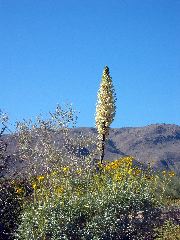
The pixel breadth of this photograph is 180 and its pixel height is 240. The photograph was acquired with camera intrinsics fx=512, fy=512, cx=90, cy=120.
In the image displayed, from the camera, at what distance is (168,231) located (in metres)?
12.8

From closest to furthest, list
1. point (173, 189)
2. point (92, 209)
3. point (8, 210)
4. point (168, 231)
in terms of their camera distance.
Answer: point (92, 209) → point (8, 210) → point (168, 231) → point (173, 189)

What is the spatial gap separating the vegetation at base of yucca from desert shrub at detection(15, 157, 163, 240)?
17.2 inches

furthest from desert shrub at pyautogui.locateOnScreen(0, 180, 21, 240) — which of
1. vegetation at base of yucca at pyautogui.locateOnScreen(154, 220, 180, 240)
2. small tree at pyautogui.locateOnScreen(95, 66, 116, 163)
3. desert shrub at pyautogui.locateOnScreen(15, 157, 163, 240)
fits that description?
small tree at pyautogui.locateOnScreen(95, 66, 116, 163)

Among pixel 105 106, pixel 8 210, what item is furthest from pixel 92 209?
pixel 105 106

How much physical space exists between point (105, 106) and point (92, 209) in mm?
10288

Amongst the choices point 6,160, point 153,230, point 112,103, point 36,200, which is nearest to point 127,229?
point 153,230

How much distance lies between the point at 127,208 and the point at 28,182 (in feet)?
18.3

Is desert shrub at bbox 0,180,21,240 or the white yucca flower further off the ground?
the white yucca flower

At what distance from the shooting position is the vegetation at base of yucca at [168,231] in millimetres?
12406

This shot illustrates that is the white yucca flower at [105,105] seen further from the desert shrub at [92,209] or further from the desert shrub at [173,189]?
the desert shrub at [92,209]

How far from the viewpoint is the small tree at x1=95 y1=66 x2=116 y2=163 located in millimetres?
21062

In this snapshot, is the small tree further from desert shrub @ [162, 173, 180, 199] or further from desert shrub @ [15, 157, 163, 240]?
desert shrub @ [15, 157, 163, 240]

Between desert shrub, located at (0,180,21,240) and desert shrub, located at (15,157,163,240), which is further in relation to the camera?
desert shrub, located at (0,180,21,240)

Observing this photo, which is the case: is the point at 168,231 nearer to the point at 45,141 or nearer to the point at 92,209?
the point at 92,209
